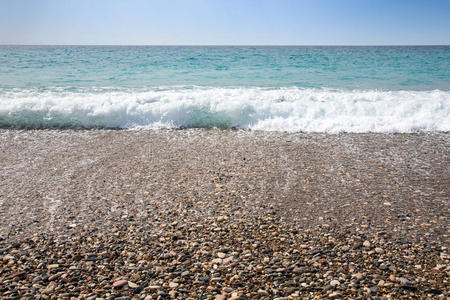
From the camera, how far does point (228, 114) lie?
847 cm

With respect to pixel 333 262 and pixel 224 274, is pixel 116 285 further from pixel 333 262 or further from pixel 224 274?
pixel 333 262

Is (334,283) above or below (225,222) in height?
below

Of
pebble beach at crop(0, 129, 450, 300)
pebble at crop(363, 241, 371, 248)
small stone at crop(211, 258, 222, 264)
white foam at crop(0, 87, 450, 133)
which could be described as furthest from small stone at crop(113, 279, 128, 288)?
white foam at crop(0, 87, 450, 133)

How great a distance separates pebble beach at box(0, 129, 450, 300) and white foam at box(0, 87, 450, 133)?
1.81m

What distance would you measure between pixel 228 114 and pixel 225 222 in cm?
528

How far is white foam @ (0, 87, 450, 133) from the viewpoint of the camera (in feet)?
26.3

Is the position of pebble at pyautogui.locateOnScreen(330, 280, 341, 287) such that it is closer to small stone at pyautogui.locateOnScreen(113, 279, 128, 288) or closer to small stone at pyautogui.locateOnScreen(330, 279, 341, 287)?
small stone at pyautogui.locateOnScreen(330, 279, 341, 287)

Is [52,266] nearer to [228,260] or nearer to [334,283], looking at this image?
[228,260]

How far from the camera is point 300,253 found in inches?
118

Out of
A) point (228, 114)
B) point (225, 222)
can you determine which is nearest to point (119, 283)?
point (225, 222)

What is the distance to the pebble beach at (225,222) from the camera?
2617 mm

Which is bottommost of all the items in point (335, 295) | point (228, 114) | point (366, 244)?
point (335, 295)

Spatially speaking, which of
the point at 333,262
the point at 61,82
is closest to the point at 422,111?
the point at 333,262

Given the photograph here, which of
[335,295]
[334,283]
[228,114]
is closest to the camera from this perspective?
[335,295]
